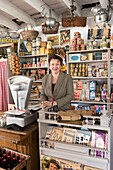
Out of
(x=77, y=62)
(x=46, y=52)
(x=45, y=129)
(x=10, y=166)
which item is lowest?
(x=10, y=166)

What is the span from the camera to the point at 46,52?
156 inches

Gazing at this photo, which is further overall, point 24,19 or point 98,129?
point 24,19

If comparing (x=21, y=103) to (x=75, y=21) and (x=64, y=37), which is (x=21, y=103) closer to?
(x=75, y=21)

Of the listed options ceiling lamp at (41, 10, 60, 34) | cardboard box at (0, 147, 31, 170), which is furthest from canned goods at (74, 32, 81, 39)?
cardboard box at (0, 147, 31, 170)

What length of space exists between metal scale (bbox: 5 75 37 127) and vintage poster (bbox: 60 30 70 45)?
7.90 ft

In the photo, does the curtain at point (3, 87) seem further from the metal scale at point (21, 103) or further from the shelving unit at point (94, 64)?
the metal scale at point (21, 103)

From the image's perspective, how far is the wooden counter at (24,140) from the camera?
Answer: 1.63 m

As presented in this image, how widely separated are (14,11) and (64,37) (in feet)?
4.07

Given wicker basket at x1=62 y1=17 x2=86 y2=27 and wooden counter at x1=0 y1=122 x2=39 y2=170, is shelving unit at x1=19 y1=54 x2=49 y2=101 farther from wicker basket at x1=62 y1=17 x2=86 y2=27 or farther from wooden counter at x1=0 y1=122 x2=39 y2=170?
wooden counter at x1=0 y1=122 x2=39 y2=170

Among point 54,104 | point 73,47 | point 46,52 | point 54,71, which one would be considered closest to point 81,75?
point 73,47

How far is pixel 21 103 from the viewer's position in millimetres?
1812

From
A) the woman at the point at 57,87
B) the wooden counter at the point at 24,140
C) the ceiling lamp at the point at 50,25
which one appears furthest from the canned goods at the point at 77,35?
the wooden counter at the point at 24,140

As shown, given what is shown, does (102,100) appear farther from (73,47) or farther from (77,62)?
(73,47)

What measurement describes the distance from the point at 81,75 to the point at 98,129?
2.26m
